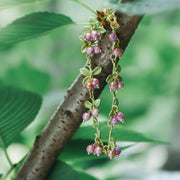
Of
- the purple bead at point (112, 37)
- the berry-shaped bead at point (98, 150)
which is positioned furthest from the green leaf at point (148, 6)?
the berry-shaped bead at point (98, 150)

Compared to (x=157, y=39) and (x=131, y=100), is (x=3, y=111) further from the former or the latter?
(x=157, y=39)

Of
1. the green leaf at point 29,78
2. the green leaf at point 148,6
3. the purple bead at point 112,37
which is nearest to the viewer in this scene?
the green leaf at point 148,6

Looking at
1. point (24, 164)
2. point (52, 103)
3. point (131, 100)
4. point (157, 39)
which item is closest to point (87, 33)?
point (24, 164)

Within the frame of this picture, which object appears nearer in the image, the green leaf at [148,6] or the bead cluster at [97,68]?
the green leaf at [148,6]

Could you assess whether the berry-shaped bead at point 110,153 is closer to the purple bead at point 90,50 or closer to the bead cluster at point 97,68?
the bead cluster at point 97,68

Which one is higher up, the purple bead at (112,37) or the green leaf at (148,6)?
the purple bead at (112,37)

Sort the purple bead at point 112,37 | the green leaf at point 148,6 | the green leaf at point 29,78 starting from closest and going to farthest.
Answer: the green leaf at point 148,6 < the purple bead at point 112,37 < the green leaf at point 29,78

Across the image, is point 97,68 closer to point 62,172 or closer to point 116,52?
point 116,52

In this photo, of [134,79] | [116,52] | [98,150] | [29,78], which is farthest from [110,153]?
[134,79]
